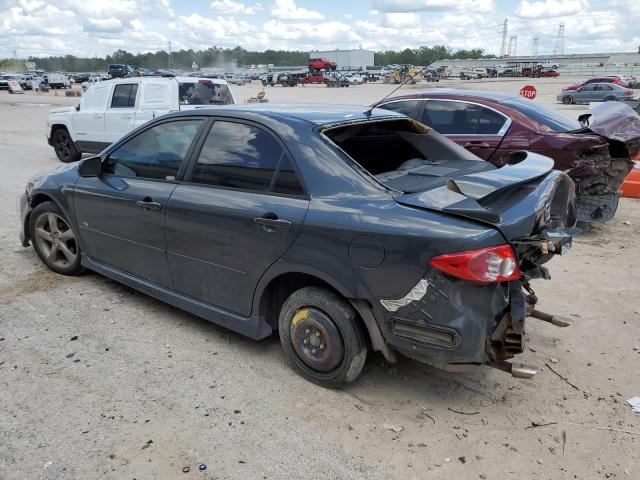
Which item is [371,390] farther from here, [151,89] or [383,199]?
[151,89]

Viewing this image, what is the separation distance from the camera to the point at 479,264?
8.40 feet

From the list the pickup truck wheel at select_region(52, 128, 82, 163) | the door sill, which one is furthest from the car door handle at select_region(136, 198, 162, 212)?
the pickup truck wheel at select_region(52, 128, 82, 163)

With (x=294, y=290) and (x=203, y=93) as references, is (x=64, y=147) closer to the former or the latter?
(x=203, y=93)

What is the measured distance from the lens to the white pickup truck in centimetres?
992

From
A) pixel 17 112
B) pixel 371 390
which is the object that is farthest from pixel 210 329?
pixel 17 112

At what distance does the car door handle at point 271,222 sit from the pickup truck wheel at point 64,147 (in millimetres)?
10003

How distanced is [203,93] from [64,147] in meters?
3.99

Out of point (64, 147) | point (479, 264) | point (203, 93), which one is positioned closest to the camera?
point (479, 264)

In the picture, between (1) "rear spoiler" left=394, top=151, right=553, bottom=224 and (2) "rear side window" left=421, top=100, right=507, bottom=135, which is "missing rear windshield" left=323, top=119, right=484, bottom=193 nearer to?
(1) "rear spoiler" left=394, top=151, right=553, bottom=224

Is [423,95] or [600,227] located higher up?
[423,95]

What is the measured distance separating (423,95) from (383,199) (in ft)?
15.7

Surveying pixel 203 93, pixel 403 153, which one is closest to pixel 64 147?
pixel 203 93

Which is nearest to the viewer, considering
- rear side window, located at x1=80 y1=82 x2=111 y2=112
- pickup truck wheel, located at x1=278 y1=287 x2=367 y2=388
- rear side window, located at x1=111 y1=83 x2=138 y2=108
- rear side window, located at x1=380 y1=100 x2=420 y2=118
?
pickup truck wheel, located at x1=278 y1=287 x2=367 y2=388

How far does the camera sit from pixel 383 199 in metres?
2.87
